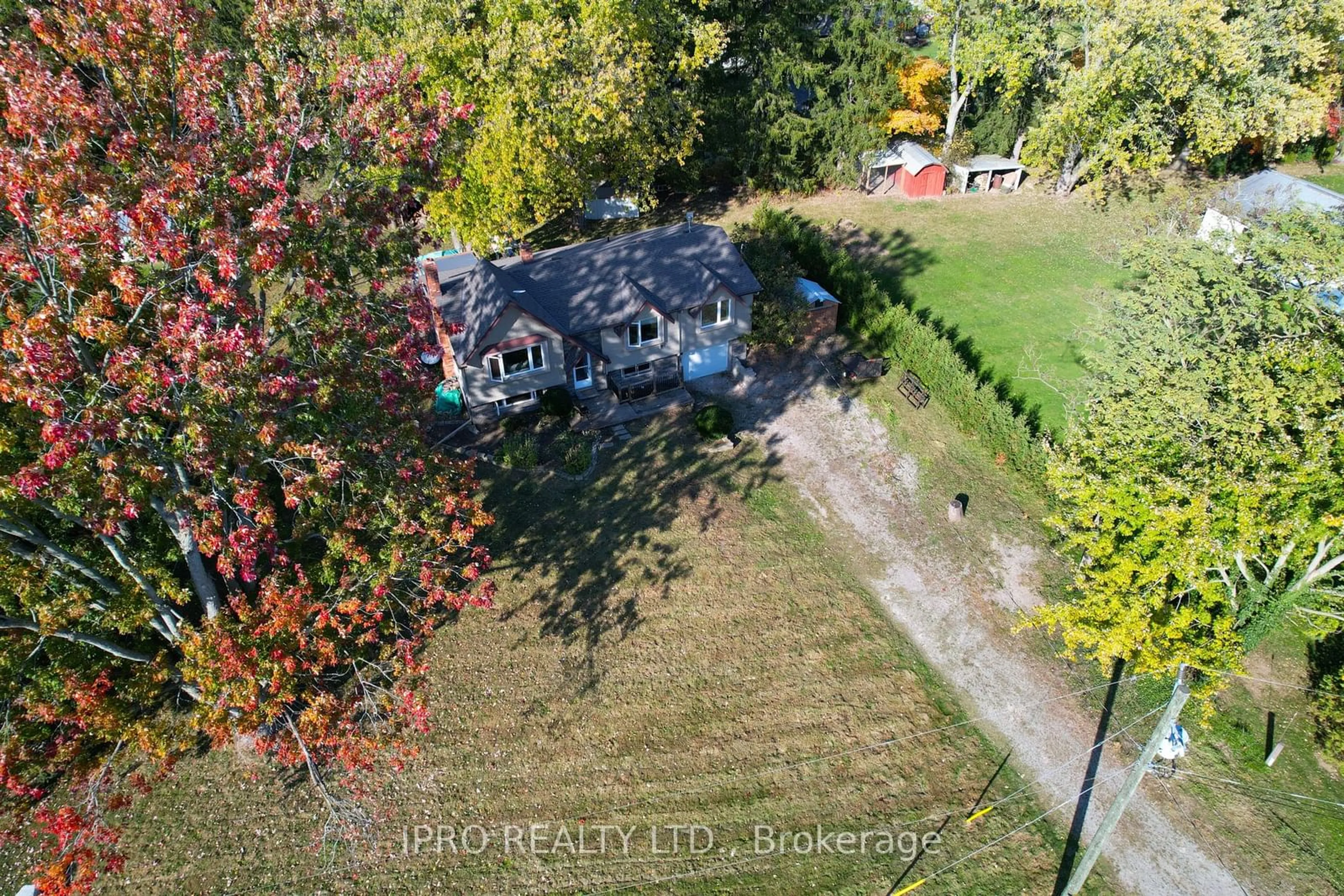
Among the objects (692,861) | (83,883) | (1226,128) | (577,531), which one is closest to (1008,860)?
(692,861)

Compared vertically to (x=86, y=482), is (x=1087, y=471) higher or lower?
lower

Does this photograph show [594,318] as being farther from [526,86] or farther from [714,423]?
[526,86]

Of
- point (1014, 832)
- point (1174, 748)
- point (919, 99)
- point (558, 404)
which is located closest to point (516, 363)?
point (558, 404)

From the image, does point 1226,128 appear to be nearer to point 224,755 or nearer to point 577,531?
point 577,531

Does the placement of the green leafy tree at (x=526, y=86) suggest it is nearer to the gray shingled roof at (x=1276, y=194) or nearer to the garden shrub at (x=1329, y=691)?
the gray shingled roof at (x=1276, y=194)

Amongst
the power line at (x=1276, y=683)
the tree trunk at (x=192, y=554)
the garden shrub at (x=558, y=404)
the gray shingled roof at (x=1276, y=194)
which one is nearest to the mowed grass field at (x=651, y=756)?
the tree trunk at (x=192, y=554)

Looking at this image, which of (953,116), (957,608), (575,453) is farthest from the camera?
(953,116)
